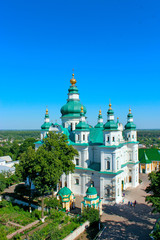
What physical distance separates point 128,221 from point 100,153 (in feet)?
26.9

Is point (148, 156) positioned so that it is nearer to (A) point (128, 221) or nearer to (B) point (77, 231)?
(A) point (128, 221)

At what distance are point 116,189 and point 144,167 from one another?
54.3 ft

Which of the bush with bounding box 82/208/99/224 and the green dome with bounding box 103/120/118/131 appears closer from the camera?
the bush with bounding box 82/208/99/224

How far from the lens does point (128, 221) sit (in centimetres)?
1872

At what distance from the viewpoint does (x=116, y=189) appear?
75.4 feet

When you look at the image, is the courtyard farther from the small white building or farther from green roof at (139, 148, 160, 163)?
the small white building

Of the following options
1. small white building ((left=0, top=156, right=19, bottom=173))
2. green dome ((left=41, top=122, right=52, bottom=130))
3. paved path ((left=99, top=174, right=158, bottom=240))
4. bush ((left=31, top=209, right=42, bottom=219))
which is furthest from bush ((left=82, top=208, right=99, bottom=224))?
small white building ((left=0, top=156, right=19, bottom=173))

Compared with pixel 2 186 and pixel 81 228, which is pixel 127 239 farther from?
pixel 2 186

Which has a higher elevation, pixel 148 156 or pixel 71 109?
pixel 71 109

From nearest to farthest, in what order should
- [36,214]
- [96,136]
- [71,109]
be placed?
[36,214] < [96,136] < [71,109]

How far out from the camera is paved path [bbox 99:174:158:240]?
1625cm

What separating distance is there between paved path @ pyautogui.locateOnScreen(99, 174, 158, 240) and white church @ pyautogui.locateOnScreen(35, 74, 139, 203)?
75.0 inches

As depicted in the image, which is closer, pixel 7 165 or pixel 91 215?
pixel 91 215

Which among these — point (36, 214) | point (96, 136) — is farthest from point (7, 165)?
point (36, 214)
